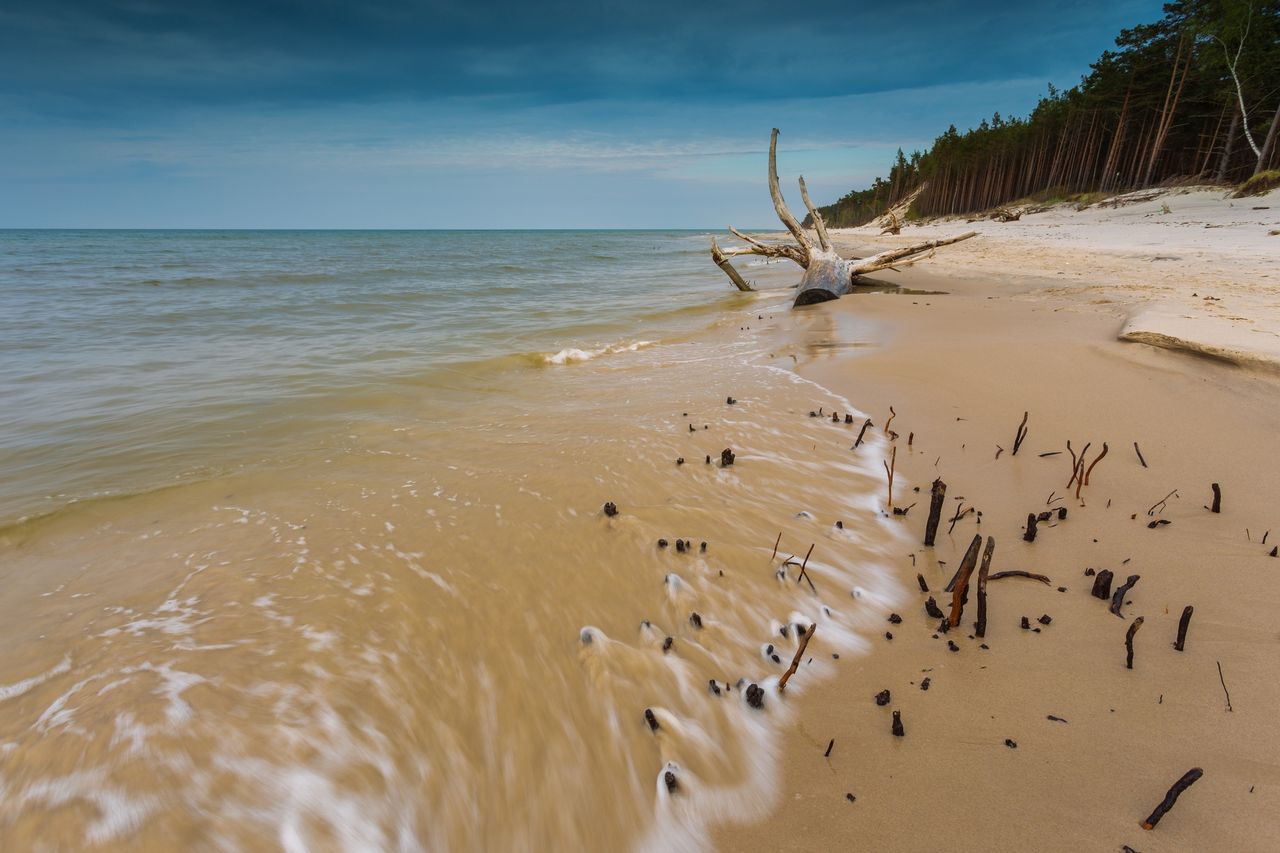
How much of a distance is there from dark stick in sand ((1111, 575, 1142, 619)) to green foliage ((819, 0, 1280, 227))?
129 feet

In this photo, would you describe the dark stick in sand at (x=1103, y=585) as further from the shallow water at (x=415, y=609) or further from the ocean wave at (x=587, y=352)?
the ocean wave at (x=587, y=352)

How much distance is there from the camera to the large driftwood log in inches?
507

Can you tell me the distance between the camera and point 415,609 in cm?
276

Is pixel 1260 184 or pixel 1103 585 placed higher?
pixel 1260 184

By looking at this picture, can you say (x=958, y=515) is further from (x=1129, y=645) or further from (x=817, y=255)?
(x=817, y=255)

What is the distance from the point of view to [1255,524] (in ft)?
9.60

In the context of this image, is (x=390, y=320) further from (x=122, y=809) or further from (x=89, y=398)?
(x=122, y=809)

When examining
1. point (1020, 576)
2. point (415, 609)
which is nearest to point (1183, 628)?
point (1020, 576)

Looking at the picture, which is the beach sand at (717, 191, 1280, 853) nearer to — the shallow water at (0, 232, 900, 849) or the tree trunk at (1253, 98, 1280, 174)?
the shallow water at (0, 232, 900, 849)

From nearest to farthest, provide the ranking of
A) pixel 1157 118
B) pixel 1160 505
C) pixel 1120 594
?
pixel 1120 594 < pixel 1160 505 < pixel 1157 118

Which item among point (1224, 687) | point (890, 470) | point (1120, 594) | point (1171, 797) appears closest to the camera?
Answer: point (1171, 797)

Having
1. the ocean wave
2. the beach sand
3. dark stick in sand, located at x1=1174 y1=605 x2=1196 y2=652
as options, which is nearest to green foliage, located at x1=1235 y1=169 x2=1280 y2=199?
the beach sand

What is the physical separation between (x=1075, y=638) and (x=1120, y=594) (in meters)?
0.37

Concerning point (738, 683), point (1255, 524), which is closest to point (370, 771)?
point (738, 683)
